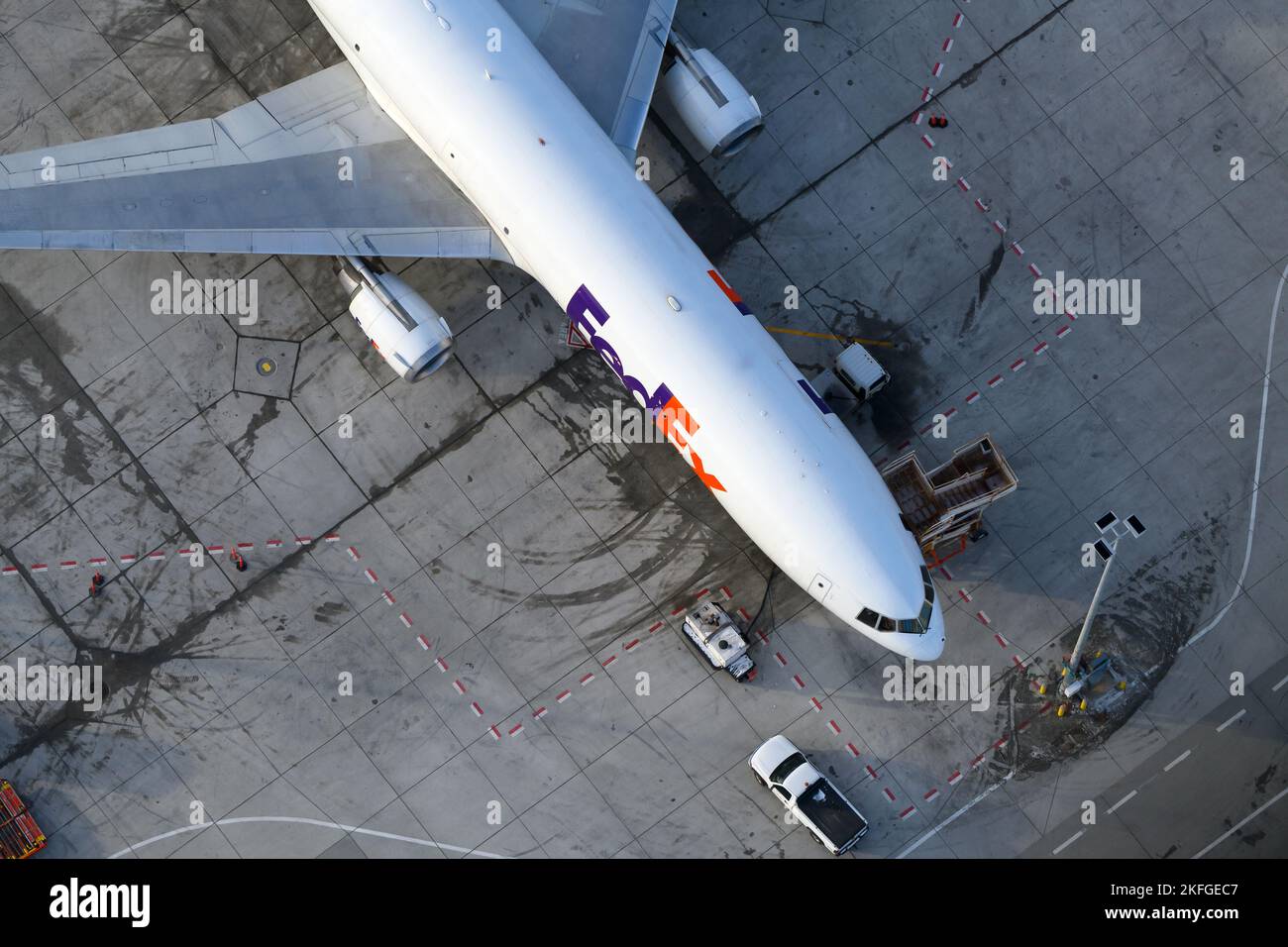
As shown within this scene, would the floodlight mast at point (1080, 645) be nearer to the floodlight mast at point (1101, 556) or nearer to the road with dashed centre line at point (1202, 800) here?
the floodlight mast at point (1101, 556)

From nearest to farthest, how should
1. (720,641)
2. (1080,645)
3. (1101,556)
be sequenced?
(1080,645) < (720,641) < (1101,556)

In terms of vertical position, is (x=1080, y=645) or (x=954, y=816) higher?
(x=1080, y=645)

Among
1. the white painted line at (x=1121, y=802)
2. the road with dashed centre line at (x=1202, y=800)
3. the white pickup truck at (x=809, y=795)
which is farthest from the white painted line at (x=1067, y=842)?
the white pickup truck at (x=809, y=795)

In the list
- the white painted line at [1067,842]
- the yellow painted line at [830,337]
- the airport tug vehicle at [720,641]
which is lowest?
the white painted line at [1067,842]

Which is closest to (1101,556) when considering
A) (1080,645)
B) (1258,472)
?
(1080,645)

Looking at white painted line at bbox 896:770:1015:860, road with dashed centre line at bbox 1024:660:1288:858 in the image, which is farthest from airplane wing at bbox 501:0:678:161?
road with dashed centre line at bbox 1024:660:1288:858

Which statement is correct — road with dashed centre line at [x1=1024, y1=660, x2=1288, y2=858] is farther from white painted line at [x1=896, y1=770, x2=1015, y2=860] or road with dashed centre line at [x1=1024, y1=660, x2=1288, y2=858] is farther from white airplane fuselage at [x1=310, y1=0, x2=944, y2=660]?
white airplane fuselage at [x1=310, y1=0, x2=944, y2=660]

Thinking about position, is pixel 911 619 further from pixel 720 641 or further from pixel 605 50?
pixel 605 50
